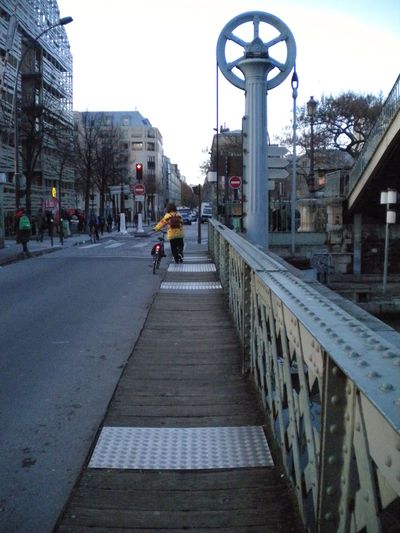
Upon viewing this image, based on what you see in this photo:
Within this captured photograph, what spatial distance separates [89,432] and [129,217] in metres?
77.6

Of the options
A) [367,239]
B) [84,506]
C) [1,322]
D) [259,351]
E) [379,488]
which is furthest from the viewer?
[367,239]

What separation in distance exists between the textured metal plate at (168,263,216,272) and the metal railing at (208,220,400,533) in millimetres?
10738

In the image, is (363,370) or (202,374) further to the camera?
(202,374)

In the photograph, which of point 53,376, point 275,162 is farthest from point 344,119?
point 53,376

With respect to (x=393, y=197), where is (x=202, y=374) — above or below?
below

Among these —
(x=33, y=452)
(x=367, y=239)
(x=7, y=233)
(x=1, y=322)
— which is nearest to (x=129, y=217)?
(x=7, y=233)

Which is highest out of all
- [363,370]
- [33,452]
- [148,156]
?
[148,156]

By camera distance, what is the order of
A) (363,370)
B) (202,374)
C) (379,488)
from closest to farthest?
(379,488) → (363,370) → (202,374)

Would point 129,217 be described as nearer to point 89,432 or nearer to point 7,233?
point 7,233

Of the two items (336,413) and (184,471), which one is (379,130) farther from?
(336,413)

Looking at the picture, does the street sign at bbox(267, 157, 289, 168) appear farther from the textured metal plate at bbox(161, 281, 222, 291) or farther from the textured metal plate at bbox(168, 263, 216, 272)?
the textured metal plate at bbox(161, 281, 222, 291)

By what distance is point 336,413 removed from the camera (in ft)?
7.72

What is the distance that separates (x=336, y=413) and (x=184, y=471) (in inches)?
68.3

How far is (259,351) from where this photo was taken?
4941 millimetres
